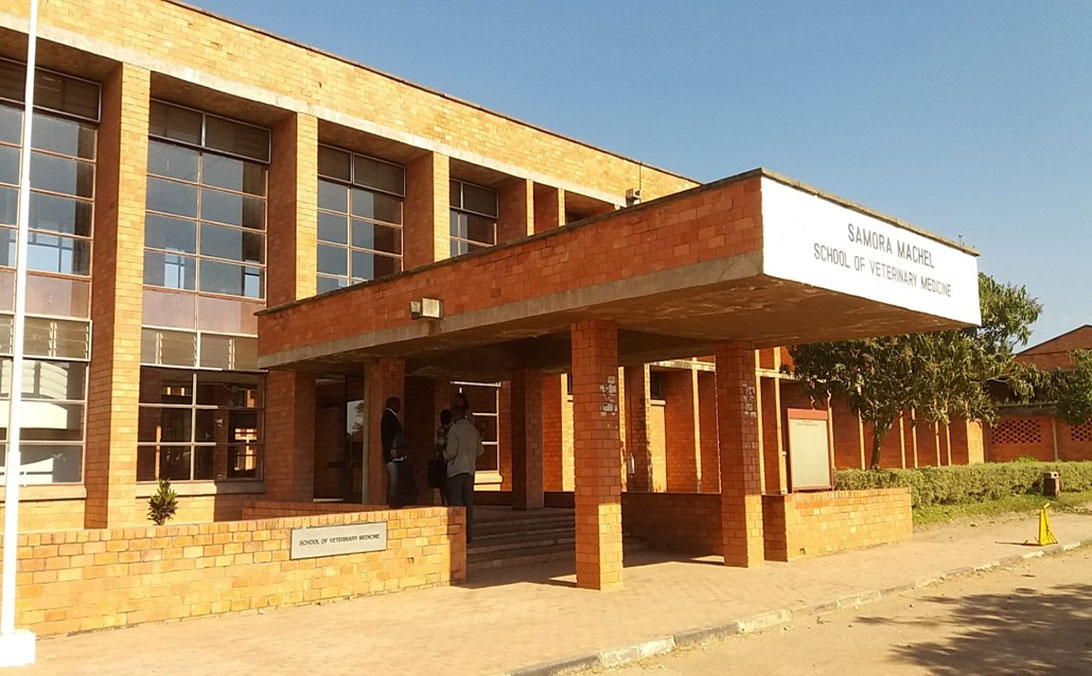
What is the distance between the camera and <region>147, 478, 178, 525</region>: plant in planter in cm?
1459

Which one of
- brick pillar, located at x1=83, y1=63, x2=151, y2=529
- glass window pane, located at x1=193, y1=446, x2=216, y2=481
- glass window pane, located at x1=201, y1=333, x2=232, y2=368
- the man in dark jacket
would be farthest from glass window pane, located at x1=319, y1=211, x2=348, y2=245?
the man in dark jacket

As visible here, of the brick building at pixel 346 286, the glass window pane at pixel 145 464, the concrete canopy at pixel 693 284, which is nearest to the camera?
the concrete canopy at pixel 693 284

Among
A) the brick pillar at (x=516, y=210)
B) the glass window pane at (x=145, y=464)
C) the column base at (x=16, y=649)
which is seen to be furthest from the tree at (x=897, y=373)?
the column base at (x=16, y=649)

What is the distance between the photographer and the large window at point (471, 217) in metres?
20.8

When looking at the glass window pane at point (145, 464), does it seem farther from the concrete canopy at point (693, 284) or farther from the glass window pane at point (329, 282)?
the glass window pane at point (329, 282)

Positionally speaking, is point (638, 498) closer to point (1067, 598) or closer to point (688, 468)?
point (1067, 598)

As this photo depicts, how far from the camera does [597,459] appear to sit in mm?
10852

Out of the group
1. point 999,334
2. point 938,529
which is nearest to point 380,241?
point 938,529

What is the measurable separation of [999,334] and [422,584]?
21.5 m

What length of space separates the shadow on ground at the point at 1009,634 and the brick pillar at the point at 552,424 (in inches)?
431

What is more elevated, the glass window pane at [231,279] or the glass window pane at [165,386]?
the glass window pane at [231,279]

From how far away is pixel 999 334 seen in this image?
86.6 feet

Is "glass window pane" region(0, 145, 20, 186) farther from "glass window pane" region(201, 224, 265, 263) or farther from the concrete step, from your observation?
the concrete step

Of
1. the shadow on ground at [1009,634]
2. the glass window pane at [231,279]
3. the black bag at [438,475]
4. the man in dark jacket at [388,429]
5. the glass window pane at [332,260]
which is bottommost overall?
the shadow on ground at [1009,634]
